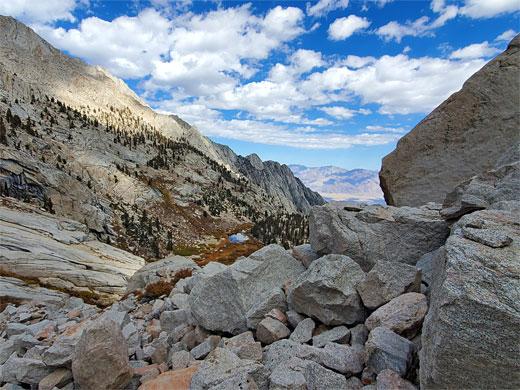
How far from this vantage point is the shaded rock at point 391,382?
14.0ft

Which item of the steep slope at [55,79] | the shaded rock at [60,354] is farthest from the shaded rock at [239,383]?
the steep slope at [55,79]

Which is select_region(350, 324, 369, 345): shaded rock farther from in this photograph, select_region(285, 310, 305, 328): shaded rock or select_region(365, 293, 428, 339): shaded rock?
select_region(285, 310, 305, 328): shaded rock

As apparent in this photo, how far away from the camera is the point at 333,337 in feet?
20.7

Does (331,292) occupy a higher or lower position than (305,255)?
lower

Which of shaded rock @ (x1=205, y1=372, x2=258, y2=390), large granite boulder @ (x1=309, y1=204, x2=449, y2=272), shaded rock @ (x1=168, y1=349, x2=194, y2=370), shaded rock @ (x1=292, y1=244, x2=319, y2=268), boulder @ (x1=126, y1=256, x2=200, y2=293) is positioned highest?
large granite boulder @ (x1=309, y1=204, x2=449, y2=272)

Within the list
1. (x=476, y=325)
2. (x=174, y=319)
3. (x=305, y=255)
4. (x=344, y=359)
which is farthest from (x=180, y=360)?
(x=476, y=325)

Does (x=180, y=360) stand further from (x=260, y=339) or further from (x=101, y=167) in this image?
(x=101, y=167)

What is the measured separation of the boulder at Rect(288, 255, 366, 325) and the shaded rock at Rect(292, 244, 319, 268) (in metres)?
2.47

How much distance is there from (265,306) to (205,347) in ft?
7.25

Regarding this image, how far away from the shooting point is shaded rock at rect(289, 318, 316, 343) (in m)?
6.82

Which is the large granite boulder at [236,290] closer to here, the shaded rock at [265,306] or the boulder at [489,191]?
the shaded rock at [265,306]

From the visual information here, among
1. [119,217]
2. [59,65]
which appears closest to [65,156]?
[119,217]

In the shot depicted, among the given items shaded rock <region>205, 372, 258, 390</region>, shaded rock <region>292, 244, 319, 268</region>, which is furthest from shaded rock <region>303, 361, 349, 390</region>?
shaded rock <region>292, 244, 319, 268</region>

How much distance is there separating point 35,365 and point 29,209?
92.7 ft
